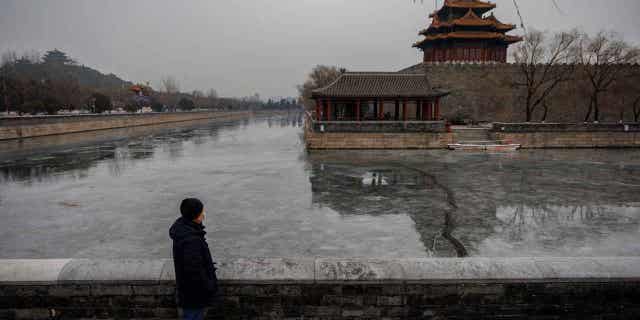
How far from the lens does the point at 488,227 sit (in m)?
7.60

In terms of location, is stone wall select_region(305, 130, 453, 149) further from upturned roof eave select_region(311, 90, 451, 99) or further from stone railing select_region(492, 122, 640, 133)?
stone railing select_region(492, 122, 640, 133)

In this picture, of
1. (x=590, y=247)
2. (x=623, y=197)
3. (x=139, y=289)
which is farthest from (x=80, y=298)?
(x=623, y=197)

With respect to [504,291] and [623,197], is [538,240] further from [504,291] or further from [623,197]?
[623,197]

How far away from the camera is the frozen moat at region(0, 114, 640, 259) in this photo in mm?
6608

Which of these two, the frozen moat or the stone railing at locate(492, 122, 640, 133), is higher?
the stone railing at locate(492, 122, 640, 133)

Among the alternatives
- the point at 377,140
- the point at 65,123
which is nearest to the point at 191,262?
the point at 377,140

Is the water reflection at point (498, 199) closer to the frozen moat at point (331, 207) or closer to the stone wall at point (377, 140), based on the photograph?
the frozen moat at point (331, 207)

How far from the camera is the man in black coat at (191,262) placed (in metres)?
2.73

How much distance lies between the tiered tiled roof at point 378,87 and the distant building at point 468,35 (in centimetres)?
1264

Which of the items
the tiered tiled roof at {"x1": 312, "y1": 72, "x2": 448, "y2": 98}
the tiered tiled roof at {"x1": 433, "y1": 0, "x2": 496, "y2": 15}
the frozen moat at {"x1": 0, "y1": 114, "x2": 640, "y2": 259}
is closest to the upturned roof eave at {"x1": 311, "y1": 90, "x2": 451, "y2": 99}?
the tiered tiled roof at {"x1": 312, "y1": 72, "x2": 448, "y2": 98}

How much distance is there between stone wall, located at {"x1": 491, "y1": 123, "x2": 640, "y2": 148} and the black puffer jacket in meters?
23.8

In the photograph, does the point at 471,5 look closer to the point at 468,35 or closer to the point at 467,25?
the point at 467,25

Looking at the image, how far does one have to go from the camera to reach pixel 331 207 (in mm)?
9281

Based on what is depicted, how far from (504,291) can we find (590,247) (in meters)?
4.59
